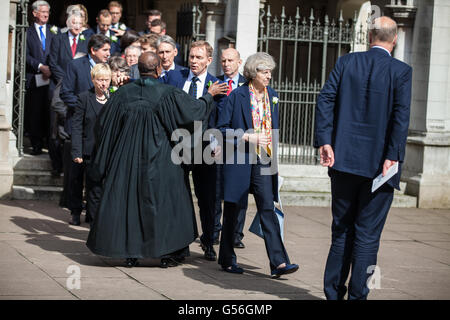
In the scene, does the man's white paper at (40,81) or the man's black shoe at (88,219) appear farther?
the man's white paper at (40,81)

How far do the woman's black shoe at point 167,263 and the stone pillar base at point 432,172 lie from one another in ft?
18.1

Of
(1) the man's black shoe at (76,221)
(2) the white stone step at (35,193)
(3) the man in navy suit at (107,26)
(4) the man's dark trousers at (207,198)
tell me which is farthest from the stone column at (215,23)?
(4) the man's dark trousers at (207,198)

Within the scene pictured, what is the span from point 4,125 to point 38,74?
1.06 meters

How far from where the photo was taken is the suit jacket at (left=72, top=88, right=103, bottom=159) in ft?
31.2

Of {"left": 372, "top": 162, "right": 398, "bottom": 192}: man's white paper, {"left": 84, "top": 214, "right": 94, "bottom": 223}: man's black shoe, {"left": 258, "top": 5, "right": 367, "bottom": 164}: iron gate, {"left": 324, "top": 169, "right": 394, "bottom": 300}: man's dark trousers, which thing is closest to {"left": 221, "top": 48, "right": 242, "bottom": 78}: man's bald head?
{"left": 84, "top": 214, "right": 94, "bottom": 223}: man's black shoe

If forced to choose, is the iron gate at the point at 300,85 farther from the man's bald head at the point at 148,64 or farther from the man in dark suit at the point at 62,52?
the man's bald head at the point at 148,64

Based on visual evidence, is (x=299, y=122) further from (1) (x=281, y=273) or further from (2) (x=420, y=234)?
(1) (x=281, y=273)

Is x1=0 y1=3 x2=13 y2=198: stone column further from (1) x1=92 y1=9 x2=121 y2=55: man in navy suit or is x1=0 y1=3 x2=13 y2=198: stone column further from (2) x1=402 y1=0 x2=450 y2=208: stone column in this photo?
(2) x1=402 y1=0 x2=450 y2=208: stone column

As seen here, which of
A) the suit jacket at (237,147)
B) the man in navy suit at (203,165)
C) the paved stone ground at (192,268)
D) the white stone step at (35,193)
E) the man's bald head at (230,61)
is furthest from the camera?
the white stone step at (35,193)

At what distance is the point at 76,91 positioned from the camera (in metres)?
10.2

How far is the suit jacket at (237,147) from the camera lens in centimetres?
752

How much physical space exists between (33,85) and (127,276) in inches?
209

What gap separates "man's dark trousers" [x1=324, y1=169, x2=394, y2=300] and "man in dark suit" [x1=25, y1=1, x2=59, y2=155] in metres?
6.36

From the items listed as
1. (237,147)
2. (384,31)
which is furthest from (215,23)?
(384,31)
